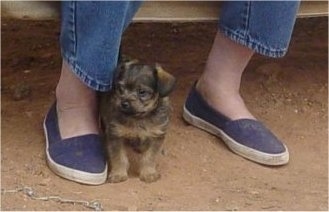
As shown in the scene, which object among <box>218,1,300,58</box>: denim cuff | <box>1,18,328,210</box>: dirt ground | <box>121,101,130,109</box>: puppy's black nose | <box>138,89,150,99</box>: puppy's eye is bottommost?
<box>1,18,328,210</box>: dirt ground

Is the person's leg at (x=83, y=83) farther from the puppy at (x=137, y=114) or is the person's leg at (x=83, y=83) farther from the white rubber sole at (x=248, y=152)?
the white rubber sole at (x=248, y=152)

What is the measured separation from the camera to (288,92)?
3.62m

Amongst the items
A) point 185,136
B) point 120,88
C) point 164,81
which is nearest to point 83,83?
point 120,88

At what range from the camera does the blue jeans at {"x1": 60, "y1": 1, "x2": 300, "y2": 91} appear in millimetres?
2605

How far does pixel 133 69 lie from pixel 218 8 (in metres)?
0.46

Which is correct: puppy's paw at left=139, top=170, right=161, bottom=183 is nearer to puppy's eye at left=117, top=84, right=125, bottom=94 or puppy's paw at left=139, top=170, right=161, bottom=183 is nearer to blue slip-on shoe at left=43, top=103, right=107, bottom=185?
blue slip-on shoe at left=43, top=103, right=107, bottom=185

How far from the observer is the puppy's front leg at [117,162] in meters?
2.82

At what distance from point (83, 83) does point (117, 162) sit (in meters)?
0.27

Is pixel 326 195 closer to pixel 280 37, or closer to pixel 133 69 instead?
pixel 280 37

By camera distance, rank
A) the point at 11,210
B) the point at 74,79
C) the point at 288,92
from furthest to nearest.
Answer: the point at 288,92 < the point at 74,79 < the point at 11,210

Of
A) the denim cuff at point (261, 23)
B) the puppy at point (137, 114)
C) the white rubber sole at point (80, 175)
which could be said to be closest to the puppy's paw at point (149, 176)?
the puppy at point (137, 114)

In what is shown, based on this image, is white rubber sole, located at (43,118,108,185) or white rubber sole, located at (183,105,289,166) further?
white rubber sole, located at (183,105,289,166)

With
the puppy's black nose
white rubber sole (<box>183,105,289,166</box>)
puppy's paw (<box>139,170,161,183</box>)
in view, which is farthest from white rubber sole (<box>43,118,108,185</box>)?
white rubber sole (<box>183,105,289,166</box>)

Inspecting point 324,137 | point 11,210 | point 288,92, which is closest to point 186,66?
point 288,92
